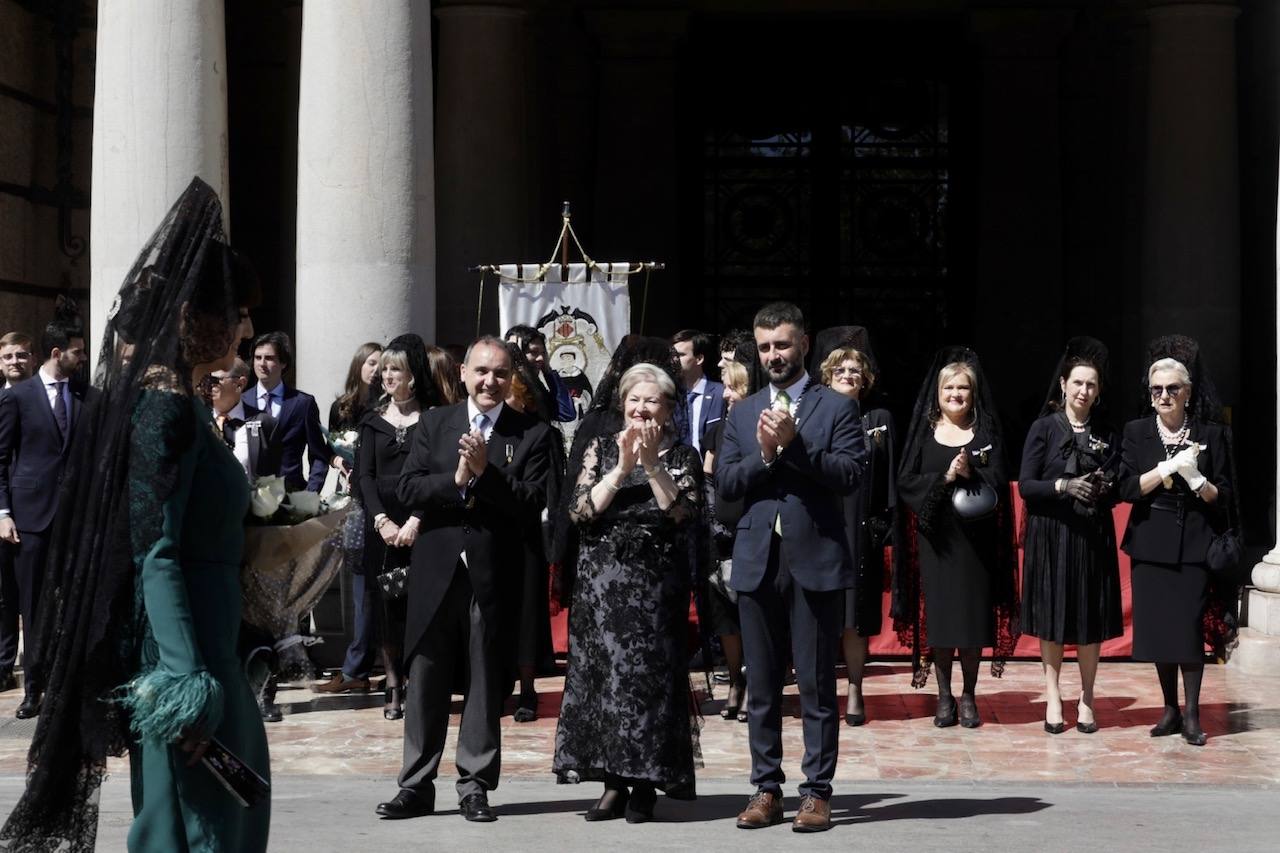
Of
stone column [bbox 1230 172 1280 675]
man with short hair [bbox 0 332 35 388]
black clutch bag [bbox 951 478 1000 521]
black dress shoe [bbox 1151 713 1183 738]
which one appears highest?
man with short hair [bbox 0 332 35 388]

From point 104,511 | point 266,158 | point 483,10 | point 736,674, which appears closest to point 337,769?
point 736,674

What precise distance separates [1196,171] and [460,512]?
32.4 feet

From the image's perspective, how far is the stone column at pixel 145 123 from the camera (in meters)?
11.1

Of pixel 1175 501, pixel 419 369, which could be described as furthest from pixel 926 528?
pixel 419 369

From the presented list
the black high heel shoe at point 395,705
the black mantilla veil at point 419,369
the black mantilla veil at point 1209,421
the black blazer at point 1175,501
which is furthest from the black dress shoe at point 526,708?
the black mantilla veil at point 1209,421

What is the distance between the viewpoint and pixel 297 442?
10469 millimetres

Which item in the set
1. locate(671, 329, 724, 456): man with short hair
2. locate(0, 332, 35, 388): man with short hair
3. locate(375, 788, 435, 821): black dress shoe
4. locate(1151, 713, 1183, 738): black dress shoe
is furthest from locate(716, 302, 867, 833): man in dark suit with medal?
locate(0, 332, 35, 388): man with short hair

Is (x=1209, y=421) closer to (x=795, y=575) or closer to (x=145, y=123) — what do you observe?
(x=795, y=575)

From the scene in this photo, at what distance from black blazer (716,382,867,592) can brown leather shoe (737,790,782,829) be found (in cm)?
81

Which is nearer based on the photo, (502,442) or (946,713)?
(502,442)

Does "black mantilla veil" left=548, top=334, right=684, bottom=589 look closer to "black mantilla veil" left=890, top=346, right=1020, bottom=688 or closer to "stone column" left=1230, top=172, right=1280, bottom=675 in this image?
"black mantilla veil" left=890, top=346, right=1020, bottom=688

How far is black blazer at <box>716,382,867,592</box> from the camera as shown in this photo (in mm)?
7336

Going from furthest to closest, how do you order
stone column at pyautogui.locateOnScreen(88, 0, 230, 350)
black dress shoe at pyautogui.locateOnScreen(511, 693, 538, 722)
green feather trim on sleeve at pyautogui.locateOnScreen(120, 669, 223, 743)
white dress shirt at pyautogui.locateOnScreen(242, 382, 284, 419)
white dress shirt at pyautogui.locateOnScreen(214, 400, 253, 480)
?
stone column at pyautogui.locateOnScreen(88, 0, 230, 350)
white dress shirt at pyautogui.locateOnScreen(242, 382, 284, 419)
white dress shirt at pyautogui.locateOnScreen(214, 400, 253, 480)
black dress shoe at pyautogui.locateOnScreen(511, 693, 538, 722)
green feather trim on sleeve at pyautogui.locateOnScreen(120, 669, 223, 743)

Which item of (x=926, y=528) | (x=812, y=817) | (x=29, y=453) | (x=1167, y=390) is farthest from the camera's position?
(x=29, y=453)
